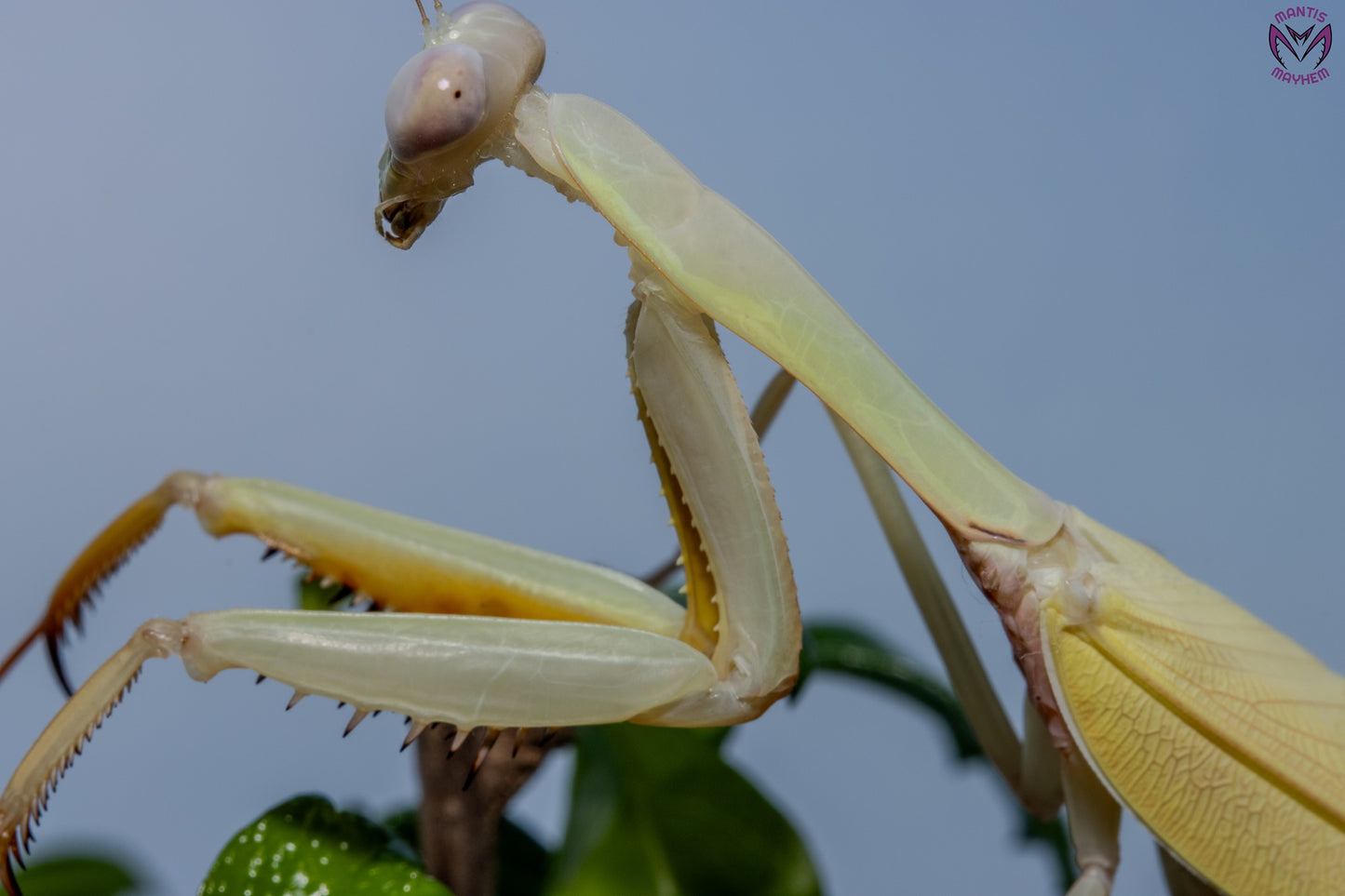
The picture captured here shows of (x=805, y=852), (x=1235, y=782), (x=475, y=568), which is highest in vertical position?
(x=475, y=568)

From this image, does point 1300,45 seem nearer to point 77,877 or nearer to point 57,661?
point 57,661

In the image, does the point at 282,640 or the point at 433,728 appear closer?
the point at 282,640

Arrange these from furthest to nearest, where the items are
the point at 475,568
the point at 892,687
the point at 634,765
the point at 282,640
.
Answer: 1. the point at 892,687
2. the point at 634,765
3. the point at 475,568
4. the point at 282,640

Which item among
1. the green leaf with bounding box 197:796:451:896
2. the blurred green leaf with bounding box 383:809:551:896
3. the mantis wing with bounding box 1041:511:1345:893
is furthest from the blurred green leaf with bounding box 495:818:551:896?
the mantis wing with bounding box 1041:511:1345:893

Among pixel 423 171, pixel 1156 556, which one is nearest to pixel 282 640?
pixel 423 171

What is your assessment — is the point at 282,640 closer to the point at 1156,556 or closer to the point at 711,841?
the point at 711,841

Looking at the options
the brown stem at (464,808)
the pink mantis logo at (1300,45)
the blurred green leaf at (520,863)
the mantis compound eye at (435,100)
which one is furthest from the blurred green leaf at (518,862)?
the pink mantis logo at (1300,45)

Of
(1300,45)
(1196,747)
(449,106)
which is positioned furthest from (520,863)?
(1300,45)
